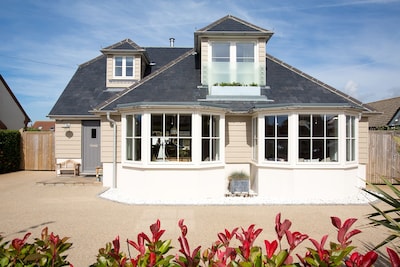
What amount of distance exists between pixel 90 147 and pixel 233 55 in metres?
8.50

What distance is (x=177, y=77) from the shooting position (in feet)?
43.9

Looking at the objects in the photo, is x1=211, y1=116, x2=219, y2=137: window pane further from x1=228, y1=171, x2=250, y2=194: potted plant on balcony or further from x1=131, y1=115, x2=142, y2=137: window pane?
x1=131, y1=115, x2=142, y2=137: window pane

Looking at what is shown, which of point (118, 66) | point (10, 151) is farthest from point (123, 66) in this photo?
point (10, 151)

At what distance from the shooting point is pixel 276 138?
1070cm

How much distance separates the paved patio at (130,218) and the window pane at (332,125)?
8.10 ft

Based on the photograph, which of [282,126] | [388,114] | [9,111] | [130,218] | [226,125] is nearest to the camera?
[130,218]

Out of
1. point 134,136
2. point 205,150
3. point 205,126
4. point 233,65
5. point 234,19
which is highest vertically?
point 234,19

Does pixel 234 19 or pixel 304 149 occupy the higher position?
pixel 234 19

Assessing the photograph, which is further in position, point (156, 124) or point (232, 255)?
point (156, 124)

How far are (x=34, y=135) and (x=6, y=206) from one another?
1010 centimetres

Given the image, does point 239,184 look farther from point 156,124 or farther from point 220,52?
point 220,52

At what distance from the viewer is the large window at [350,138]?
10.7 metres

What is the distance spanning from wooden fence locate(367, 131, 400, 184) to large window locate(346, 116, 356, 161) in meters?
4.01

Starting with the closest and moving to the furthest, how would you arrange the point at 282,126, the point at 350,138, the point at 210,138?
the point at 282,126 → the point at 350,138 → the point at 210,138
